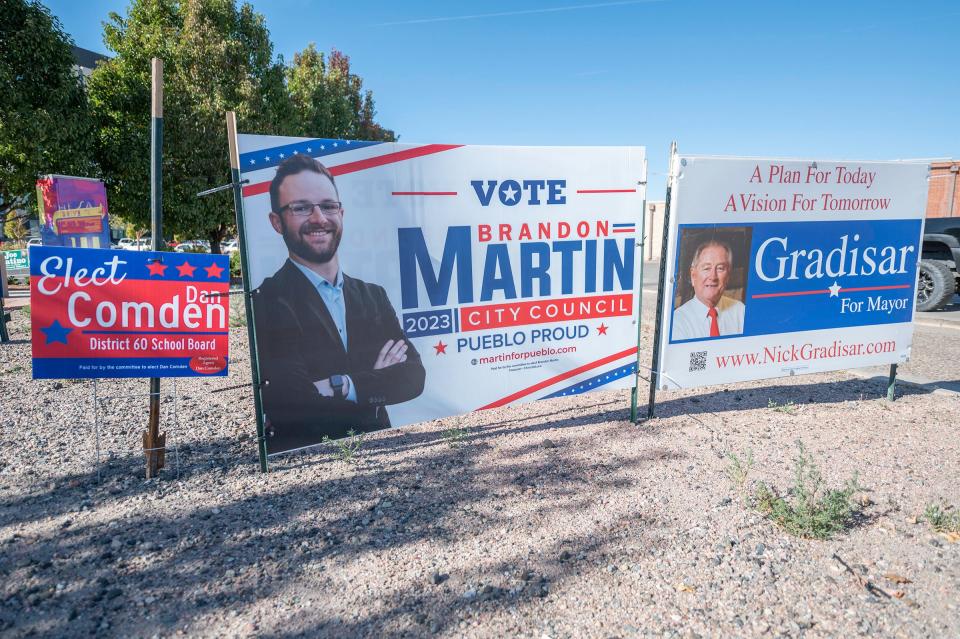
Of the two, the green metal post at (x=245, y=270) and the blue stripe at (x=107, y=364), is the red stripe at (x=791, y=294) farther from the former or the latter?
the blue stripe at (x=107, y=364)

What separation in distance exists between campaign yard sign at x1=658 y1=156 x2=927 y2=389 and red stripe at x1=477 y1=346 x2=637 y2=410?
0.39m

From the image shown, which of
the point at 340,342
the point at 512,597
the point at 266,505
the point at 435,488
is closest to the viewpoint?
the point at 512,597

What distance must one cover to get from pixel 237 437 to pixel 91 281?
5.75 feet

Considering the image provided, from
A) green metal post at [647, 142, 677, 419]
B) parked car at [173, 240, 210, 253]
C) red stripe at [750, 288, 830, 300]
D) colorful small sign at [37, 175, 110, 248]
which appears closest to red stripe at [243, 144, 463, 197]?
green metal post at [647, 142, 677, 419]

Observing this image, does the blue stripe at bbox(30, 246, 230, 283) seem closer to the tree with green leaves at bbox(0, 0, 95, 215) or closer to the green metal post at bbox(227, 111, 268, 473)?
the green metal post at bbox(227, 111, 268, 473)

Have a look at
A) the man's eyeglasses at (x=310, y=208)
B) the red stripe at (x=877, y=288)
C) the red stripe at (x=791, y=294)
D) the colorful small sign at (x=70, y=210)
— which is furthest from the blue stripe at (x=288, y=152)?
the colorful small sign at (x=70, y=210)

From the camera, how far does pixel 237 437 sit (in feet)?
15.5

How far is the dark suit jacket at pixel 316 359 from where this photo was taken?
3840 mm

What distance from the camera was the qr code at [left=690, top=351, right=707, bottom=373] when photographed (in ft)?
16.4

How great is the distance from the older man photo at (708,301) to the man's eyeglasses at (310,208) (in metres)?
3.00

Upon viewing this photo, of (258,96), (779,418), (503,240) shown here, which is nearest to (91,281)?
(503,240)

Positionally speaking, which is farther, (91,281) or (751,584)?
Result: (91,281)

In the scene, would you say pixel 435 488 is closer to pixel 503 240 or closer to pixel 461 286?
pixel 461 286

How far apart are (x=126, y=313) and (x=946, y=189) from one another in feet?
52.1
